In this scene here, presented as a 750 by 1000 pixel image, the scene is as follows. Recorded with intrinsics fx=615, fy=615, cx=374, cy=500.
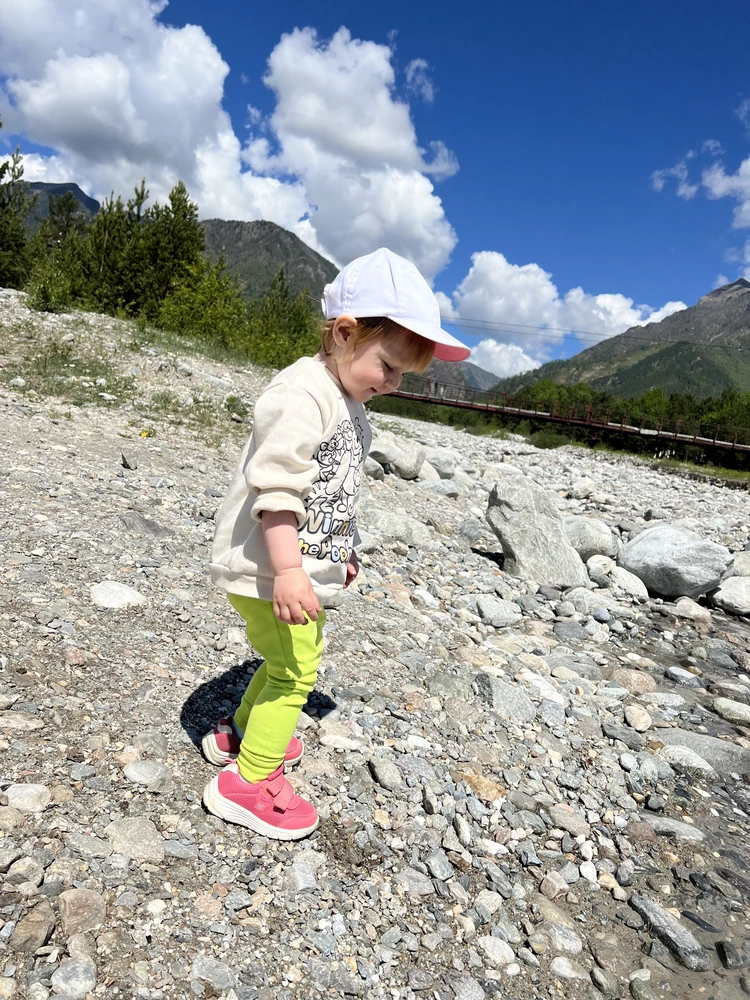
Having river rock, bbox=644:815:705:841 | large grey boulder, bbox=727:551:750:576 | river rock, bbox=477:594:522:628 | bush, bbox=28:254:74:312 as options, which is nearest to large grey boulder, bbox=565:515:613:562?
large grey boulder, bbox=727:551:750:576

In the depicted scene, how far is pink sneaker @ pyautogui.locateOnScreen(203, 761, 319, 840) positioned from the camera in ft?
7.78

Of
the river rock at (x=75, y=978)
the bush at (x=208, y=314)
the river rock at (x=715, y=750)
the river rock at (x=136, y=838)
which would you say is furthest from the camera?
the bush at (x=208, y=314)

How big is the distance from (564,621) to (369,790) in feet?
11.9

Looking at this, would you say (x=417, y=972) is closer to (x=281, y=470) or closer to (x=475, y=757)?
(x=475, y=757)

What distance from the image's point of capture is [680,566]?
7.26 m

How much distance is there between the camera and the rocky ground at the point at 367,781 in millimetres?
1948

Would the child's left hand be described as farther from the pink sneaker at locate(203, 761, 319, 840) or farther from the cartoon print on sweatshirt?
the pink sneaker at locate(203, 761, 319, 840)

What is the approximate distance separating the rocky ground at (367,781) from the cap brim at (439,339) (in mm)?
1977

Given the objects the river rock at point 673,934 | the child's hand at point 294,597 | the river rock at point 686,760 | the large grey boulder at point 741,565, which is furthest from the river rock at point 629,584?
the child's hand at point 294,597

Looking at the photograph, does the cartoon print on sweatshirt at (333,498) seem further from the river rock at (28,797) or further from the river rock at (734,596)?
the river rock at (734,596)

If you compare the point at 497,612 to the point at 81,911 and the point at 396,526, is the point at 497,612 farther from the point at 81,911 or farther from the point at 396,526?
the point at 81,911

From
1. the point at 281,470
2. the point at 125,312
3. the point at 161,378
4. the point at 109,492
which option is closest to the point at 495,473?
the point at 161,378

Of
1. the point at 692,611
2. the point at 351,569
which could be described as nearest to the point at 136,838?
the point at 351,569

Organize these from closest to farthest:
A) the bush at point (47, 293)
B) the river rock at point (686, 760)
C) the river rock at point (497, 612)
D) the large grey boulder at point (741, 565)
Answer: the river rock at point (686, 760), the river rock at point (497, 612), the large grey boulder at point (741, 565), the bush at point (47, 293)
